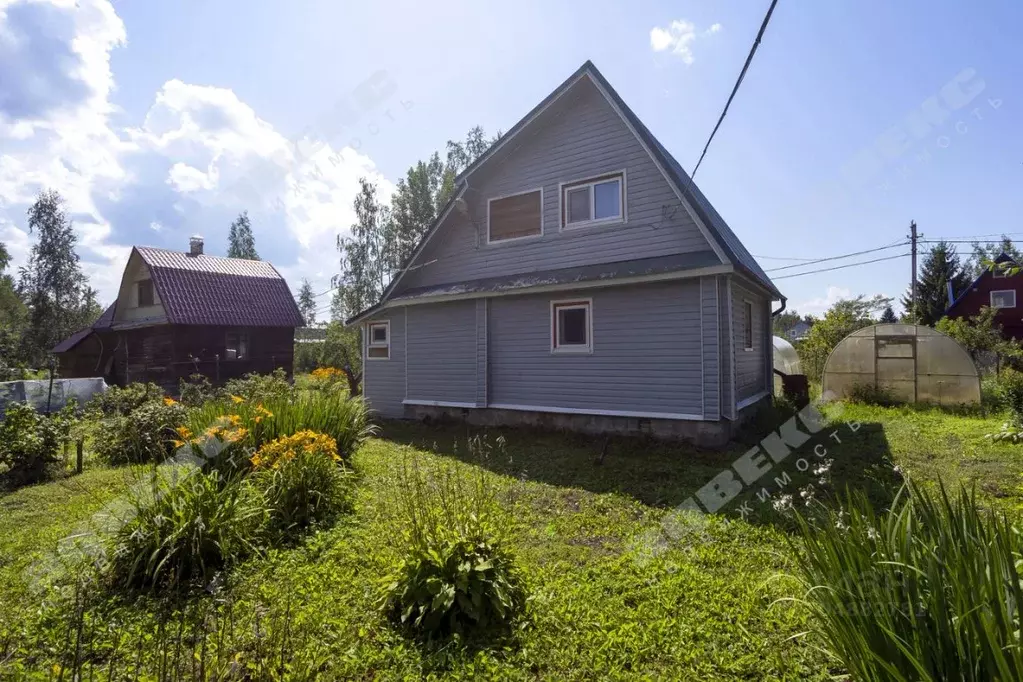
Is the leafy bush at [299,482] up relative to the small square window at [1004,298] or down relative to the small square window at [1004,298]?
down

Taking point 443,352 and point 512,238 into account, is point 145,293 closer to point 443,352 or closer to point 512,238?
point 443,352

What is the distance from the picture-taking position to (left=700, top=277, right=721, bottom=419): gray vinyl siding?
28.1 feet

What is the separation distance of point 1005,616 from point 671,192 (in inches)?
344

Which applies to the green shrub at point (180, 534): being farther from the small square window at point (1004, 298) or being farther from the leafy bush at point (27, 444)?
the small square window at point (1004, 298)

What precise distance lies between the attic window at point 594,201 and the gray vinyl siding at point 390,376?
17.2 ft

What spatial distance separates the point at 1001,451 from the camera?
27.0ft

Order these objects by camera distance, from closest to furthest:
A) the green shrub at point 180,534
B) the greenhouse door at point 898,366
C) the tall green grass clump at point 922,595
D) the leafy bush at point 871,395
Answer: the tall green grass clump at point 922,595 → the green shrub at point 180,534 → the greenhouse door at point 898,366 → the leafy bush at point 871,395

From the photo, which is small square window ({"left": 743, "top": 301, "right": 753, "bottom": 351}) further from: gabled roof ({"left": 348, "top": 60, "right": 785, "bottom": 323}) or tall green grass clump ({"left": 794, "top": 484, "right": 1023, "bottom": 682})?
tall green grass clump ({"left": 794, "top": 484, "right": 1023, "bottom": 682})

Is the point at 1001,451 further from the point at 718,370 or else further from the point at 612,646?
the point at 612,646

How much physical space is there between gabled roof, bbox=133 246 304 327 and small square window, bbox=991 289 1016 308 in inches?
1506

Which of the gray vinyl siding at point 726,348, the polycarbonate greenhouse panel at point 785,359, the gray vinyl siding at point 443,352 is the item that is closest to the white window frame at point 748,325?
the gray vinyl siding at point 726,348

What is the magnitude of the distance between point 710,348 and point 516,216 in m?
5.38

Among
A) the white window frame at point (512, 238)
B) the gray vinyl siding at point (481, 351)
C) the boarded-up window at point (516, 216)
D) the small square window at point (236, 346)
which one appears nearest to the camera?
the white window frame at point (512, 238)

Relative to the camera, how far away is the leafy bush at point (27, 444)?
7.31 m
